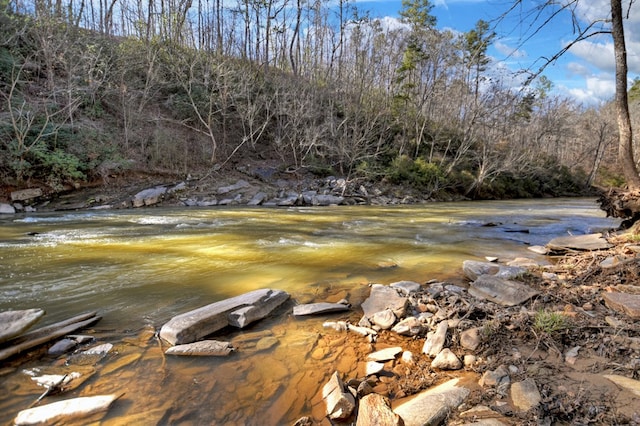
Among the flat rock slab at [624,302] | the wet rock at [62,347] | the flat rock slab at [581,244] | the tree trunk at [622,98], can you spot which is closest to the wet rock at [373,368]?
the flat rock slab at [624,302]

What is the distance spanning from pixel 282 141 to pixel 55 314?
21501 mm

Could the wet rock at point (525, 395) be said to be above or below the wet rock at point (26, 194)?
below

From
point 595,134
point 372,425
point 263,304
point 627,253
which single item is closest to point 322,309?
point 263,304

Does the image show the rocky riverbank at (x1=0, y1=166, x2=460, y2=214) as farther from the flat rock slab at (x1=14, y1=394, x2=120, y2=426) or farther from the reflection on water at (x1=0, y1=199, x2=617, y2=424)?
the flat rock slab at (x1=14, y1=394, x2=120, y2=426)

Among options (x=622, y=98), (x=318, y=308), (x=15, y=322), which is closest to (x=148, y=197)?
(x=15, y=322)

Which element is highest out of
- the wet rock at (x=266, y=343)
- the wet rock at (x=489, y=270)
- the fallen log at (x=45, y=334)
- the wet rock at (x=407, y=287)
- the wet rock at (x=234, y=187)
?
the wet rock at (x=234, y=187)

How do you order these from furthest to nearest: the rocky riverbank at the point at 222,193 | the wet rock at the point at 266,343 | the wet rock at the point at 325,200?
the wet rock at the point at 325,200 → the rocky riverbank at the point at 222,193 → the wet rock at the point at 266,343

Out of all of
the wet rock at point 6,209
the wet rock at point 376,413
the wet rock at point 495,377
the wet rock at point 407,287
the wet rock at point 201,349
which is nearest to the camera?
the wet rock at point 376,413

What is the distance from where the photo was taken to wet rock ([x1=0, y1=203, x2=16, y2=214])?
1316 cm

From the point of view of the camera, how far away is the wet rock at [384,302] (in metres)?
4.05

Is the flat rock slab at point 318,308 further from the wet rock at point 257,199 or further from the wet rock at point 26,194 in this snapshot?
the wet rock at point 26,194

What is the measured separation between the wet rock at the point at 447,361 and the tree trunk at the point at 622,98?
7496 millimetres

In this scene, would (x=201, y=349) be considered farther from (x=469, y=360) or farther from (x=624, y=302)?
(x=624, y=302)

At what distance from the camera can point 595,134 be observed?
126 ft
